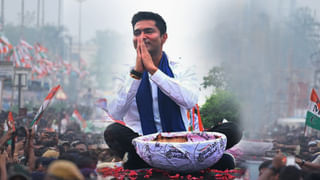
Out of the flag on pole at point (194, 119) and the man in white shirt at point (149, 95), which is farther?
the flag on pole at point (194, 119)

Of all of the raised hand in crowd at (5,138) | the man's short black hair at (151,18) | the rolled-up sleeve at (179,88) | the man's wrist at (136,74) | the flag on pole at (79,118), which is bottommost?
the flag on pole at (79,118)

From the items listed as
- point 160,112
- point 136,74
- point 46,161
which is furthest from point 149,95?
point 46,161

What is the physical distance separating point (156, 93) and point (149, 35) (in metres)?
0.55

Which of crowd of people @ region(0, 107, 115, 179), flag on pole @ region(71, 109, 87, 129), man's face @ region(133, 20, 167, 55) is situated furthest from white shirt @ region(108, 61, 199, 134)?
flag on pole @ region(71, 109, 87, 129)

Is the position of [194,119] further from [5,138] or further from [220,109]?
[5,138]

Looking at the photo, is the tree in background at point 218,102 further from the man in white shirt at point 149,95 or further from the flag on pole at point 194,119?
the man in white shirt at point 149,95

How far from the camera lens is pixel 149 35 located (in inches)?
168

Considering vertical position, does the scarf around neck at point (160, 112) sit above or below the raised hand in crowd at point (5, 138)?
above

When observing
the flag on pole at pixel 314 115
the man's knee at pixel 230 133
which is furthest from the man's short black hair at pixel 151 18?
the flag on pole at pixel 314 115

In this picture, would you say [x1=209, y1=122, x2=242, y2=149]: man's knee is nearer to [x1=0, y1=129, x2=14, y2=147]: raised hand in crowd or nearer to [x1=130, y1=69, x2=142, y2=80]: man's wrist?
[x1=130, y1=69, x2=142, y2=80]: man's wrist

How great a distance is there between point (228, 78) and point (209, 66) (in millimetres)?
295

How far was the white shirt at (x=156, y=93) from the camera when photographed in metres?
3.87

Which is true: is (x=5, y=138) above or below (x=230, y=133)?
below

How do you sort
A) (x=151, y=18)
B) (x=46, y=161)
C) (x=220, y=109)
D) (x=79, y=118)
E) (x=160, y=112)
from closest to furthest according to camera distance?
(x=46, y=161) < (x=160, y=112) < (x=151, y=18) < (x=220, y=109) < (x=79, y=118)
